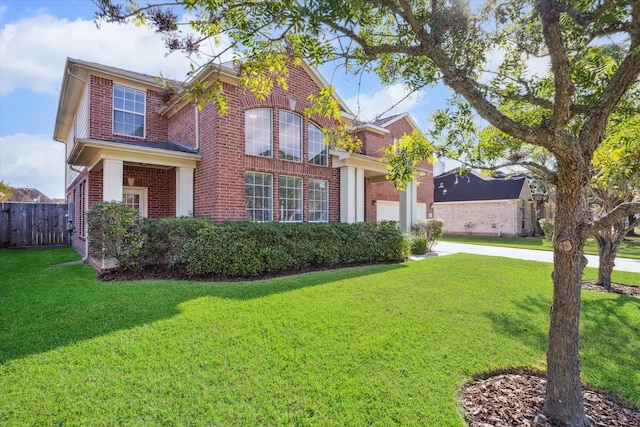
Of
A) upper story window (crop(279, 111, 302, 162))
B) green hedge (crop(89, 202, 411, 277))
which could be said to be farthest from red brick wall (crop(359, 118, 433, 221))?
green hedge (crop(89, 202, 411, 277))

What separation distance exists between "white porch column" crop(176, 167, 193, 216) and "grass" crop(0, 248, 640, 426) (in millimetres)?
3533

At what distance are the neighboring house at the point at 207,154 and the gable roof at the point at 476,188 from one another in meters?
14.8

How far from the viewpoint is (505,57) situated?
12.8ft

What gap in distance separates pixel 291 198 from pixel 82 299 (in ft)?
22.7

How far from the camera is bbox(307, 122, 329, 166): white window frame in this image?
11.8m

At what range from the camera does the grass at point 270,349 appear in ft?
8.76

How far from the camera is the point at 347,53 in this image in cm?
355

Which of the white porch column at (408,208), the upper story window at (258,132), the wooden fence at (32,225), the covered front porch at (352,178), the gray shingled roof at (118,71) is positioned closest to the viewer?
the gray shingled roof at (118,71)

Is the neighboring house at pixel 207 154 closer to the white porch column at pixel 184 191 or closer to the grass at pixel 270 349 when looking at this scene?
the white porch column at pixel 184 191

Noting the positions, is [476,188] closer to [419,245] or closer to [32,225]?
[419,245]

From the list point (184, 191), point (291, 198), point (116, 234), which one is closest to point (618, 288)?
point (291, 198)

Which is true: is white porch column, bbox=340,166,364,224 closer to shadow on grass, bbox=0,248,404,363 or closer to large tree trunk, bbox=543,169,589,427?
shadow on grass, bbox=0,248,404,363

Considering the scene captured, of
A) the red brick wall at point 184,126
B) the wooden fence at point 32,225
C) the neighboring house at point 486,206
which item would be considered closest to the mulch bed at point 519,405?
the red brick wall at point 184,126

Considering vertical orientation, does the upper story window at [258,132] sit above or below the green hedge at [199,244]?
above
